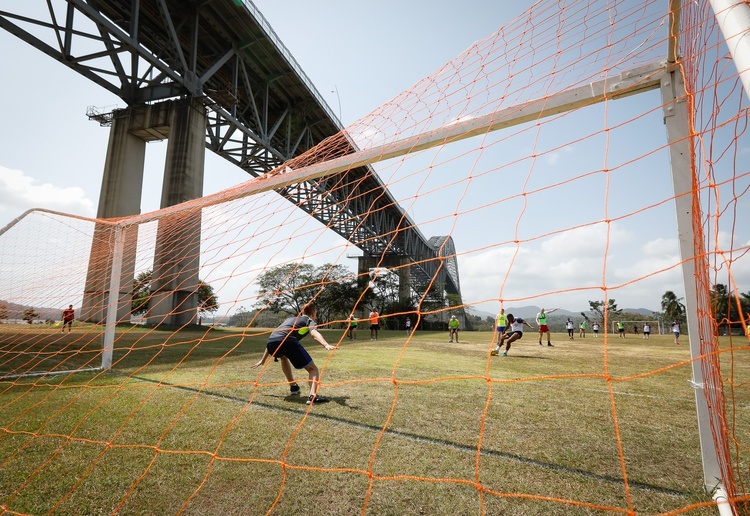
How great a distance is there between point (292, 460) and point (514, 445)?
1.70 meters

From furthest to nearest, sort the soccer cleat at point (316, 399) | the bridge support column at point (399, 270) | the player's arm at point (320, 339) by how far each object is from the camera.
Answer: the bridge support column at point (399, 270)
the soccer cleat at point (316, 399)
the player's arm at point (320, 339)

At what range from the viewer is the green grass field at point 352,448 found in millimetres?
2057

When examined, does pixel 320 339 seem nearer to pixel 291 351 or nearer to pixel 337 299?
pixel 291 351

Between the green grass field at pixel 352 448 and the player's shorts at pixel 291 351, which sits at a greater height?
the player's shorts at pixel 291 351

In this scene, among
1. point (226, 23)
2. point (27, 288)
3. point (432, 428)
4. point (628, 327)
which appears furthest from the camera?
point (628, 327)

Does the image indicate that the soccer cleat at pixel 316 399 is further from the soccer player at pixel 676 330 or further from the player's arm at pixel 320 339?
the soccer player at pixel 676 330

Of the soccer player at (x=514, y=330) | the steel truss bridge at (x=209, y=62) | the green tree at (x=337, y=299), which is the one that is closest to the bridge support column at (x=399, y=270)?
the green tree at (x=337, y=299)

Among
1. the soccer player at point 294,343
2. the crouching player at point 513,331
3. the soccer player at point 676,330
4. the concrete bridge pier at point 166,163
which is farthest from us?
the soccer player at point 676,330

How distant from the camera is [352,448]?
2.74 metres

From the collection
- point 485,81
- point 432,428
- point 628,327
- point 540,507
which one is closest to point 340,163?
point 485,81

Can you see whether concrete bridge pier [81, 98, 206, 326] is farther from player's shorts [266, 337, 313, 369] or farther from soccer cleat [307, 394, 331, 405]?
soccer cleat [307, 394, 331, 405]

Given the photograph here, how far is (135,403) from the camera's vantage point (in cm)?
388

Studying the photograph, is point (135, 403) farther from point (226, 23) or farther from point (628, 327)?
point (628, 327)

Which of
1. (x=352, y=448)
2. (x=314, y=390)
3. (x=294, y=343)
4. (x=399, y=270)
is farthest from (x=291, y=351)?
(x=399, y=270)
